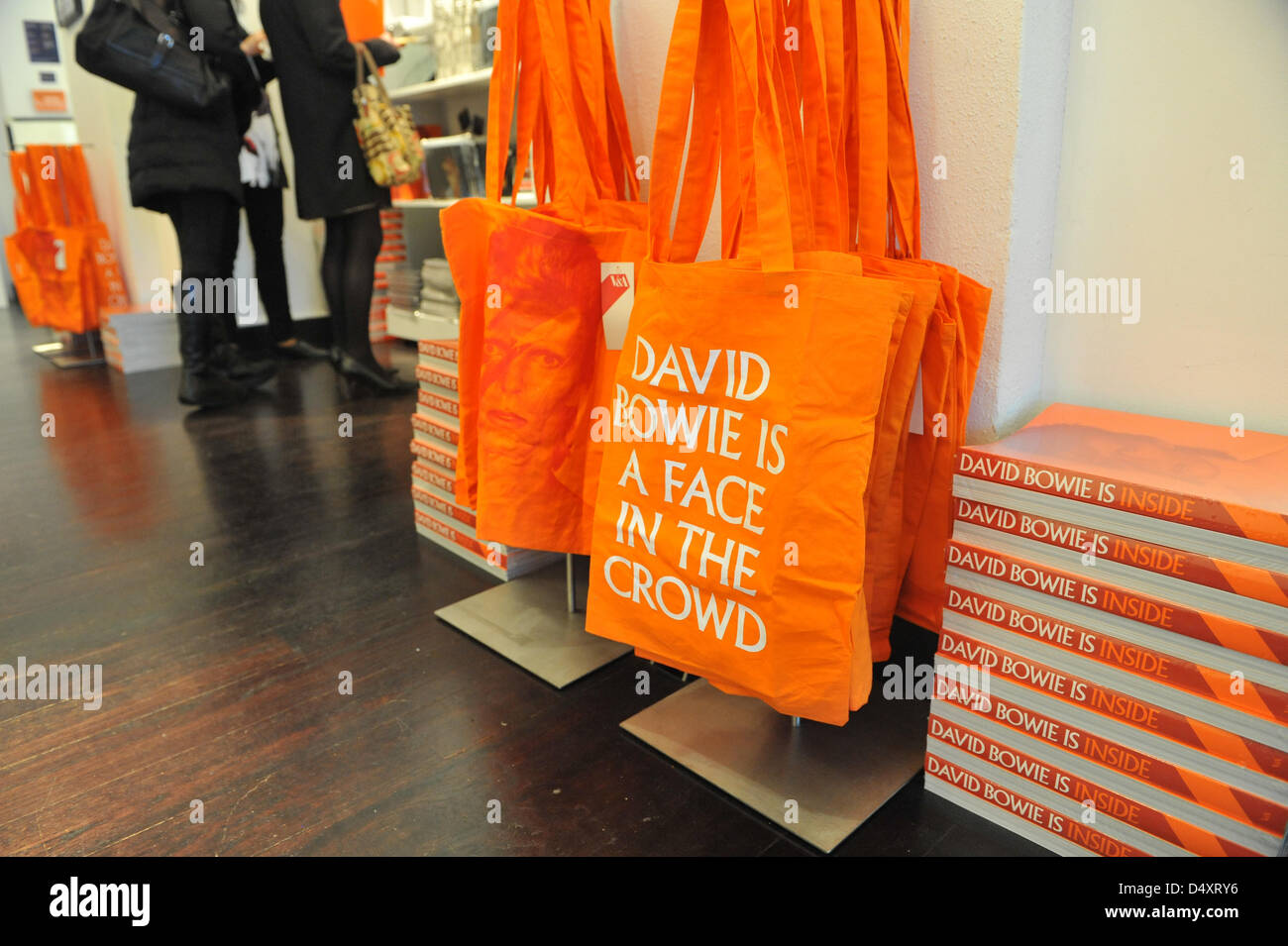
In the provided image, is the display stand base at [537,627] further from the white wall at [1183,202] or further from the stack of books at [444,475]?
the white wall at [1183,202]

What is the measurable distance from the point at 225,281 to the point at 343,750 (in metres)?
2.61

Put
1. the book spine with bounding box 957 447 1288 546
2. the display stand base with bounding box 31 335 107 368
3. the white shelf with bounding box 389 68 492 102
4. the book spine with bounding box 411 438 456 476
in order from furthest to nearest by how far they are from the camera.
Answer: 1. the display stand base with bounding box 31 335 107 368
2. the white shelf with bounding box 389 68 492 102
3. the book spine with bounding box 411 438 456 476
4. the book spine with bounding box 957 447 1288 546

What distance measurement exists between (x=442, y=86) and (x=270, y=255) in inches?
45.9

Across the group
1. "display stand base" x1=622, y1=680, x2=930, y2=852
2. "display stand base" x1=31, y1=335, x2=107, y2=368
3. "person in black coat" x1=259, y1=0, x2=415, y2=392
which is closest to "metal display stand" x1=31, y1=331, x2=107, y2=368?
"display stand base" x1=31, y1=335, x2=107, y2=368

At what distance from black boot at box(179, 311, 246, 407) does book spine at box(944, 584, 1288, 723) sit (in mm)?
2968

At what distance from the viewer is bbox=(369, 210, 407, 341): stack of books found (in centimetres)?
442

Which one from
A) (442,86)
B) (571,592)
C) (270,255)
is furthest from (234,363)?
(571,592)

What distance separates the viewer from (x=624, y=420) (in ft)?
3.47

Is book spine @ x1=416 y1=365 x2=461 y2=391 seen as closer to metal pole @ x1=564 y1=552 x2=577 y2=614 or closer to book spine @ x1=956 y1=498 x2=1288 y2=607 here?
metal pole @ x1=564 y1=552 x2=577 y2=614

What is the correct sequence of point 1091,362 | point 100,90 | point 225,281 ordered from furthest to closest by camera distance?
point 100,90 < point 225,281 < point 1091,362

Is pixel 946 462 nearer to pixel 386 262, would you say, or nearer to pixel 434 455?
pixel 434 455

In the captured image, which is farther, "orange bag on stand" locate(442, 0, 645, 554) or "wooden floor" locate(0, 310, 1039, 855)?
"orange bag on stand" locate(442, 0, 645, 554)
